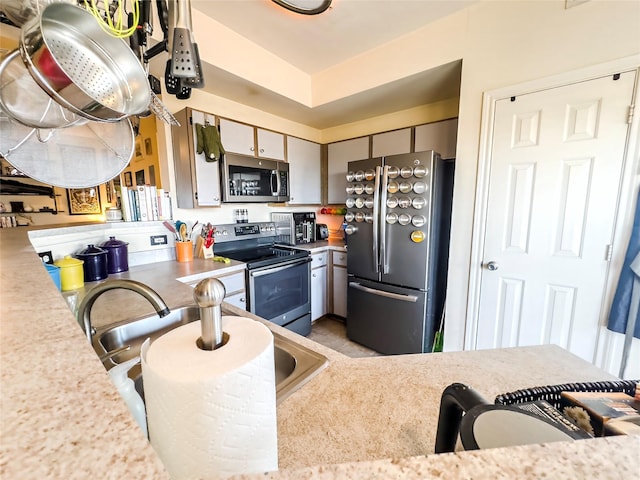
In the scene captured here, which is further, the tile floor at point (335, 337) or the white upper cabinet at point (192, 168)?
the tile floor at point (335, 337)

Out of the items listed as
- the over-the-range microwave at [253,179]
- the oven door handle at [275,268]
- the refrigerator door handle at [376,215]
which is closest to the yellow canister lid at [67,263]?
the oven door handle at [275,268]

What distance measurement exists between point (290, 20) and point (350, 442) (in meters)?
2.37

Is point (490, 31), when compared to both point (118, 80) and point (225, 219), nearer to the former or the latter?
point (118, 80)

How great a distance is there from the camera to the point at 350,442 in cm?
49

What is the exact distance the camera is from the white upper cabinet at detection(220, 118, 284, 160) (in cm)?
230

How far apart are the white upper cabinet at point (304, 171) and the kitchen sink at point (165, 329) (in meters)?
2.02

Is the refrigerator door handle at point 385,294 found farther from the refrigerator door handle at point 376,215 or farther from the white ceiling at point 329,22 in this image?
the white ceiling at point 329,22

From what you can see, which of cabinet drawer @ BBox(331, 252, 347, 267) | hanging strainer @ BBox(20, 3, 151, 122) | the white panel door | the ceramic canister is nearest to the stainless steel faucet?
hanging strainer @ BBox(20, 3, 151, 122)

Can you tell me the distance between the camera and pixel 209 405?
10.6 inches

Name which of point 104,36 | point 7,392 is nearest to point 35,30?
point 104,36

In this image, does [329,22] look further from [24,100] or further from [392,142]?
[24,100]

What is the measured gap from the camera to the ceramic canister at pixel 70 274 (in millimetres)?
1325

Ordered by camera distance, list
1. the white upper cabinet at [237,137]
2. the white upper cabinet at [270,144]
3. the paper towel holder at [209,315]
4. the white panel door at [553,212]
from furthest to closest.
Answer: the white upper cabinet at [270,144]
the white upper cabinet at [237,137]
the white panel door at [553,212]
the paper towel holder at [209,315]

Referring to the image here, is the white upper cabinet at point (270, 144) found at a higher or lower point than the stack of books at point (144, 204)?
higher
